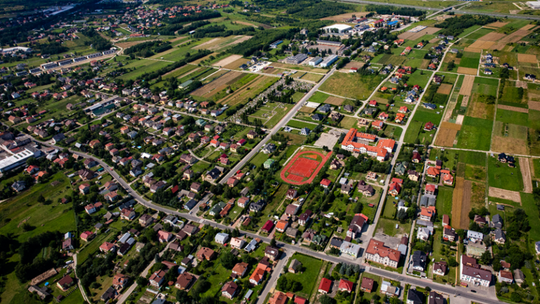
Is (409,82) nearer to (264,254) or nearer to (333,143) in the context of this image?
(333,143)

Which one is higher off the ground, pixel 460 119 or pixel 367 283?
pixel 460 119

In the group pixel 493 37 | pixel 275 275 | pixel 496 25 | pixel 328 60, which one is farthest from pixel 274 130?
pixel 496 25

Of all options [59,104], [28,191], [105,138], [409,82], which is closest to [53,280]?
[28,191]

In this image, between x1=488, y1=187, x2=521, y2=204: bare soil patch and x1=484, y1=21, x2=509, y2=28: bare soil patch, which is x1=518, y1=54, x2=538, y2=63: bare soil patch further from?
x1=488, y1=187, x2=521, y2=204: bare soil patch

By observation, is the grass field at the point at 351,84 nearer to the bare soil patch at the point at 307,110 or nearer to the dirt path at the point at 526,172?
the bare soil patch at the point at 307,110

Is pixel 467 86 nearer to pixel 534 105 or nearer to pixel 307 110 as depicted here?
pixel 534 105

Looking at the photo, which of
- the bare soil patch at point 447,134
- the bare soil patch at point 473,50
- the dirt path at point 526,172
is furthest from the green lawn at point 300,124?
the bare soil patch at point 473,50

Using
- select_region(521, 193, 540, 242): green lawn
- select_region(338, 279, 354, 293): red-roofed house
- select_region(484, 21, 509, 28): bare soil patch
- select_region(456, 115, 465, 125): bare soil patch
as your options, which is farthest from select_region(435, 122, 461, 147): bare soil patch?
select_region(484, 21, 509, 28): bare soil patch
